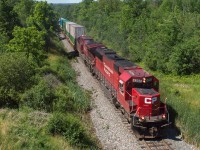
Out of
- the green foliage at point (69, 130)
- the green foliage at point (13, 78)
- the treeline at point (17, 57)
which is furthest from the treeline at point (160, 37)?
the green foliage at point (69, 130)

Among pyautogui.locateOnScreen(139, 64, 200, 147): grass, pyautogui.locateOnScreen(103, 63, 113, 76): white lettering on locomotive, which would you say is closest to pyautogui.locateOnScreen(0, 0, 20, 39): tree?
pyautogui.locateOnScreen(103, 63, 113, 76): white lettering on locomotive

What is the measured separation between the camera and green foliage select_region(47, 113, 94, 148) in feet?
55.7

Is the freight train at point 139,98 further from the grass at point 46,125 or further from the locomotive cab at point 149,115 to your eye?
the grass at point 46,125

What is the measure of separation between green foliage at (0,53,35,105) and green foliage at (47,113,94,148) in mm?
5285

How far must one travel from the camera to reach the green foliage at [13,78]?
69.9ft

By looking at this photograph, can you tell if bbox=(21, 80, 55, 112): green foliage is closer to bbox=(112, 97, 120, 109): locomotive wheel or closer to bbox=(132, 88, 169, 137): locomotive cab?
bbox=(112, 97, 120, 109): locomotive wheel

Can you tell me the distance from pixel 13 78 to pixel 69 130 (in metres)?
7.52

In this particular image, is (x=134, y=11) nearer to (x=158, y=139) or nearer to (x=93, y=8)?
(x=93, y=8)

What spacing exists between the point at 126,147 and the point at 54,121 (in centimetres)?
470

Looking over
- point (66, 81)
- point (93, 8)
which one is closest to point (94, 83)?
point (66, 81)

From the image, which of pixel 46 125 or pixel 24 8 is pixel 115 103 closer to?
pixel 46 125

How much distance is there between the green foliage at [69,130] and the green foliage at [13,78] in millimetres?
5285

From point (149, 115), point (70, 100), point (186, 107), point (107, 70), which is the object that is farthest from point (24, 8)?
point (149, 115)

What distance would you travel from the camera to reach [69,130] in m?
17.2
